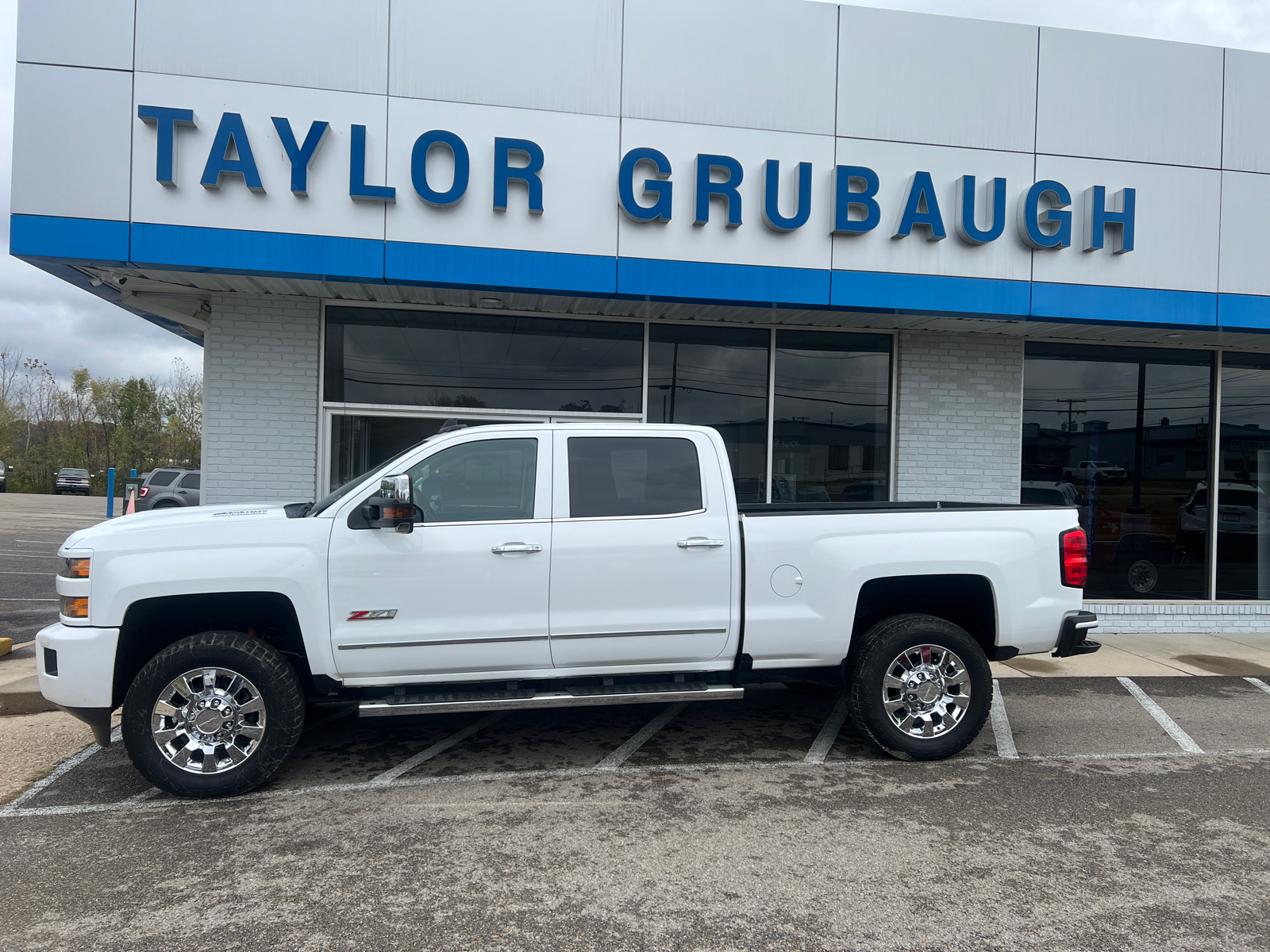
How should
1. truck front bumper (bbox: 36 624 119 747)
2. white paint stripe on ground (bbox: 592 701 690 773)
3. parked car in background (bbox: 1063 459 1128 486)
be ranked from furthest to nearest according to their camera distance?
parked car in background (bbox: 1063 459 1128 486) → white paint stripe on ground (bbox: 592 701 690 773) → truck front bumper (bbox: 36 624 119 747)

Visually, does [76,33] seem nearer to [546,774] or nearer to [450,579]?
[450,579]

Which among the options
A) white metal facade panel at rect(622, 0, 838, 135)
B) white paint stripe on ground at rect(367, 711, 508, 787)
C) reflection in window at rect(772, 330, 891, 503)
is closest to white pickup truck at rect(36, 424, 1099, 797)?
white paint stripe on ground at rect(367, 711, 508, 787)

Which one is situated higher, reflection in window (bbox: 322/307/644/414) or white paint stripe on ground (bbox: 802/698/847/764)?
reflection in window (bbox: 322/307/644/414)

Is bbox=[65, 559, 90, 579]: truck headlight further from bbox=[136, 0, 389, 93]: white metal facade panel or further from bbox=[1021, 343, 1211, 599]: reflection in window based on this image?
bbox=[1021, 343, 1211, 599]: reflection in window

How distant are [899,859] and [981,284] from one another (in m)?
6.60

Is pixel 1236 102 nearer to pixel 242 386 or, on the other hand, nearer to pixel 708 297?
pixel 708 297

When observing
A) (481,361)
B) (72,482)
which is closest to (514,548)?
(481,361)

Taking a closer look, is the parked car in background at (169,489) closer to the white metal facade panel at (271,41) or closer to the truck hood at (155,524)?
the white metal facade panel at (271,41)

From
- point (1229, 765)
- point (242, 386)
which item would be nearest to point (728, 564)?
point (1229, 765)

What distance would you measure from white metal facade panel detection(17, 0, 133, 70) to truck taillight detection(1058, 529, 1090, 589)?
8634 millimetres

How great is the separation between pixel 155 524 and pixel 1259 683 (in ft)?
30.3

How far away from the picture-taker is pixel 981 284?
28.8 ft

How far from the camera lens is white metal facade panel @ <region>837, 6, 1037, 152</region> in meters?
8.80

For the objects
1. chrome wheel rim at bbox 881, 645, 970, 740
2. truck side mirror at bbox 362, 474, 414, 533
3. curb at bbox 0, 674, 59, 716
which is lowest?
curb at bbox 0, 674, 59, 716
